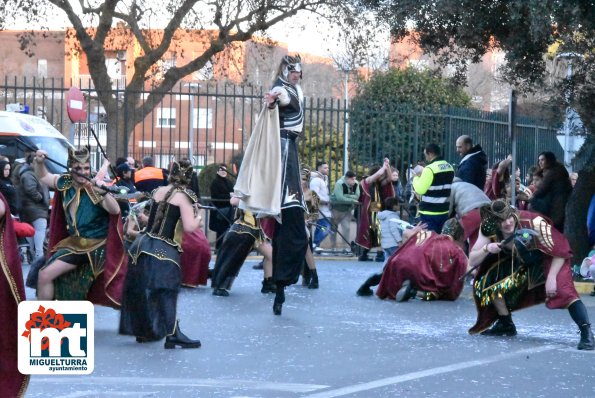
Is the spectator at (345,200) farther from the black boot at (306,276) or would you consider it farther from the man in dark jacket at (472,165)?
the black boot at (306,276)

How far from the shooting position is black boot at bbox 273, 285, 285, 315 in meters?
12.5

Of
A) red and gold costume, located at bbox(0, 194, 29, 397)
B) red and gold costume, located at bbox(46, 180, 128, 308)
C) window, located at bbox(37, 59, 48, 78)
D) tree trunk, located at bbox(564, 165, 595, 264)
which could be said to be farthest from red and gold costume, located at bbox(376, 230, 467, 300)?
window, located at bbox(37, 59, 48, 78)

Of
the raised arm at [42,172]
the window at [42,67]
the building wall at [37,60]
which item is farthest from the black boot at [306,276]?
the window at [42,67]

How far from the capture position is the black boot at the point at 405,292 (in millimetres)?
14383

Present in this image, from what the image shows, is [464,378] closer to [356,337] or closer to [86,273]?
[356,337]

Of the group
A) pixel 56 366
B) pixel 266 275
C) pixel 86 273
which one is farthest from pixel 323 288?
pixel 56 366

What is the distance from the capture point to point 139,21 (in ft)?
92.7

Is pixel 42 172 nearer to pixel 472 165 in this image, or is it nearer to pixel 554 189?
pixel 472 165

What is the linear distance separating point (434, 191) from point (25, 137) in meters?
9.20

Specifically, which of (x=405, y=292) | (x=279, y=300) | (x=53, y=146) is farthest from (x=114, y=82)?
(x=279, y=300)

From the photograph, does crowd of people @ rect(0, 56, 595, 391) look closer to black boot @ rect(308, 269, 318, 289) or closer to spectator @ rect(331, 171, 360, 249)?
black boot @ rect(308, 269, 318, 289)

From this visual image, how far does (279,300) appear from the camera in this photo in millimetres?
12602

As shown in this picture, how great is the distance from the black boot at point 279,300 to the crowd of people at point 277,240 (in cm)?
1

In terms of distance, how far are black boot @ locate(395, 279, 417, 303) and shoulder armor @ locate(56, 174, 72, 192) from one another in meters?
4.77
